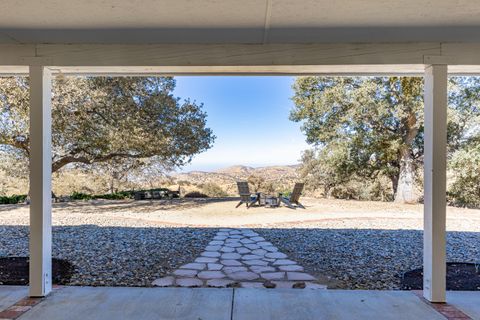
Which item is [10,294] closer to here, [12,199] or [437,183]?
[437,183]

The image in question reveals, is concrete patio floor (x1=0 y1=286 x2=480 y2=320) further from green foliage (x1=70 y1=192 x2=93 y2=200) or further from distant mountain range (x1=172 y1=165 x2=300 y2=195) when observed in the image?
green foliage (x1=70 y1=192 x2=93 y2=200)

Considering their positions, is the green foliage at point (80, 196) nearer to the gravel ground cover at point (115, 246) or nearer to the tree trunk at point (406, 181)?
the gravel ground cover at point (115, 246)

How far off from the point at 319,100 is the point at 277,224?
5.64 metres

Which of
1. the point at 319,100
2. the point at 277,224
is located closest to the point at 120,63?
the point at 277,224

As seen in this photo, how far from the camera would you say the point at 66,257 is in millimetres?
4684

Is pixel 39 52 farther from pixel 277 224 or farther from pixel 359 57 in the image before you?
pixel 277 224

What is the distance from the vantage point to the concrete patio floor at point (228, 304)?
106 inches

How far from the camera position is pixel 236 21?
8.45 feet

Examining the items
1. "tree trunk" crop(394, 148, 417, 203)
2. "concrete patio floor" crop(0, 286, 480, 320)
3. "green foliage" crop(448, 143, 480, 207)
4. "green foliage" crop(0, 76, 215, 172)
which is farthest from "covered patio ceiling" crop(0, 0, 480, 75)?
"tree trunk" crop(394, 148, 417, 203)

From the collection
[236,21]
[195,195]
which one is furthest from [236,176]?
[236,21]

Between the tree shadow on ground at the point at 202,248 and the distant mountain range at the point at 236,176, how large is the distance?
6052 mm

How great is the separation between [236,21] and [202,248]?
367 centimetres

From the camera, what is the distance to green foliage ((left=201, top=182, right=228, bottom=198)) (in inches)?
515

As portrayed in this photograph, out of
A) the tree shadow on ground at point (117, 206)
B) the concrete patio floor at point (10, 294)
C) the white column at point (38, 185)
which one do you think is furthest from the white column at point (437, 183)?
the tree shadow on ground at point (117, 206)
